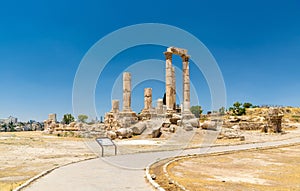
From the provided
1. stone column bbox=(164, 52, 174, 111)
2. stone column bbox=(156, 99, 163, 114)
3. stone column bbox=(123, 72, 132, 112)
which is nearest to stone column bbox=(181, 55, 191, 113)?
stone column bbox=(164, 52, 174, 111)

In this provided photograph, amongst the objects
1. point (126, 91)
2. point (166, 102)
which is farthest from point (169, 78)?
point (126, 91)

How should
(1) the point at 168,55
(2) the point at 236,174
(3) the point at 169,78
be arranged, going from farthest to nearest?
(3) the point at 169,78 < (1) the point at 168,55 < (2) the point at 236,174

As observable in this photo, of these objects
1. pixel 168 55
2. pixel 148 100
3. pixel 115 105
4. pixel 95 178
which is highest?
pixel 168 55

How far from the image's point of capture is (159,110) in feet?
103

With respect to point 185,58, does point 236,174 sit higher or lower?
lower

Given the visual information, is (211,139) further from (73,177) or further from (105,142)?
(73,177)

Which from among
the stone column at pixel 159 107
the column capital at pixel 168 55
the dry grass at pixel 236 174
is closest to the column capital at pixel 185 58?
the column capital at pixel 168 55

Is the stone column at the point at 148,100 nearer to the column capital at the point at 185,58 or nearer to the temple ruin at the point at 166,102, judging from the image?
the temple ruin at the point at 166,102

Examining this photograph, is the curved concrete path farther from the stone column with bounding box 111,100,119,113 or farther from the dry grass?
the stone column with bounding box 111,100,119,113

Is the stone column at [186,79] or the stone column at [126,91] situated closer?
the stone column at [126,91]

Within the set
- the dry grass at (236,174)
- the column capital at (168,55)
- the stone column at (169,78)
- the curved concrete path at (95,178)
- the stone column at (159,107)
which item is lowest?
the dry grass at (236,174)

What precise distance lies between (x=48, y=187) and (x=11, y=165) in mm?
4505

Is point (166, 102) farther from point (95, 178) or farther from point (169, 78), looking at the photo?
point (95, 178)

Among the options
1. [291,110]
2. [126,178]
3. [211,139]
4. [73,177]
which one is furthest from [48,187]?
[291,110]
